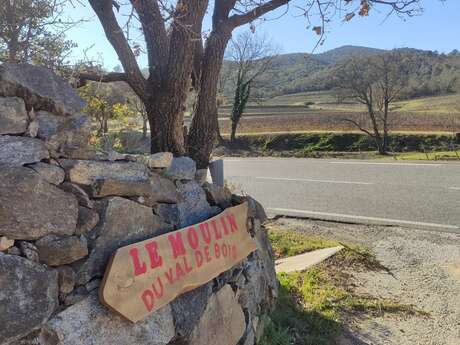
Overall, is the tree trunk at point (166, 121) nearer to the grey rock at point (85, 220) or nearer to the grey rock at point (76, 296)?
the grey rock at point (85, 220)

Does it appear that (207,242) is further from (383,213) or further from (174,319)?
(383,213)

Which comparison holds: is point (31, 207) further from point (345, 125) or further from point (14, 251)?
point (345, 125)

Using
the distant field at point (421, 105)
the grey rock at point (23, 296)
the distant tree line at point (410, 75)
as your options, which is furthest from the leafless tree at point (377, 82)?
the grey rock at point (23, 296)

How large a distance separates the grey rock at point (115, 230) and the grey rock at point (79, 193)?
7 cm

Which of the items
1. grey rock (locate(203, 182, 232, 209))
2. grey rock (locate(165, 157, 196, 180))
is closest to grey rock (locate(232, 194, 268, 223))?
grey rock (locate(203, 182, 232, 209))


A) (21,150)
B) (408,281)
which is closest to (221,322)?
(21,150)

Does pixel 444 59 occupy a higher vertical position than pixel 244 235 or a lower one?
higher

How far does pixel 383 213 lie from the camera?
7.47 meters

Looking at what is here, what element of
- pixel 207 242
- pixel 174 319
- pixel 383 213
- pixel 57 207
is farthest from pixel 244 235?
pixel 383 213

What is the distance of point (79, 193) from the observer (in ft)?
6.79

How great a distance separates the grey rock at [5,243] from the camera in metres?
1.71

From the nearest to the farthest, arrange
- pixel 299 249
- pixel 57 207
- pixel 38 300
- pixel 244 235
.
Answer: pixel 38 300 < pixel 57 207 < pixel 244 235 < pixel 299 249

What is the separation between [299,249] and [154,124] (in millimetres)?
2619

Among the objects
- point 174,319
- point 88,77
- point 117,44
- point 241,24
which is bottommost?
point 174,319
